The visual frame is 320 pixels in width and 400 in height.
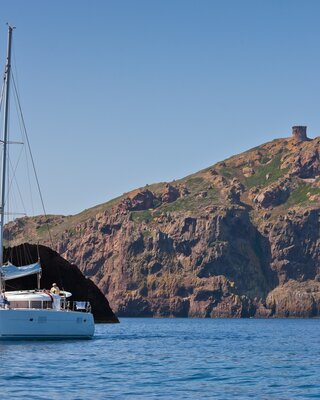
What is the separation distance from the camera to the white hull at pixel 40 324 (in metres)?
79.4

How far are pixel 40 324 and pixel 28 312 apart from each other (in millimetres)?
1971

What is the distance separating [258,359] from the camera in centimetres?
7456

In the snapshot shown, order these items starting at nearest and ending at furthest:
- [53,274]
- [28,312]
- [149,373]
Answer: [149,373], [28,312], [53,274]

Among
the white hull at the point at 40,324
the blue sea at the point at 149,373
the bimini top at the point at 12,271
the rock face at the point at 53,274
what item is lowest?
the blue sea at the point at 149,373

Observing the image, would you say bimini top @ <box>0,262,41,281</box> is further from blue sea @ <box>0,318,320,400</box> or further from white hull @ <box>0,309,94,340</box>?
blue sea @ <box>0,318,320,400</box>

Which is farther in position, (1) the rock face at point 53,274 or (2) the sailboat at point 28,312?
(1) the rock face at point 53,274

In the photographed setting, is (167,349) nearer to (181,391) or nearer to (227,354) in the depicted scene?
(227,354)

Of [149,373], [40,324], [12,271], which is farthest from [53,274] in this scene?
[149,373]

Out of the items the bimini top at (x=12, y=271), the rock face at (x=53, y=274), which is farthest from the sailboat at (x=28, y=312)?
the rock face at (x=53, y=274)

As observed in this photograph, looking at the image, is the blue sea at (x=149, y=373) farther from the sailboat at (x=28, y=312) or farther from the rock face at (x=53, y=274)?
the rock face at (x=53, y=274)

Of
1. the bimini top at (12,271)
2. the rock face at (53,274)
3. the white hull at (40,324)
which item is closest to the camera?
the white hull at (40,324)

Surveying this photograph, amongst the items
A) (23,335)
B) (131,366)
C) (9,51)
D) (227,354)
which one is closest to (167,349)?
(227,354)

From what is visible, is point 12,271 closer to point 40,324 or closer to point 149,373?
point 40,324

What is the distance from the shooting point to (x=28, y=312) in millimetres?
80250
